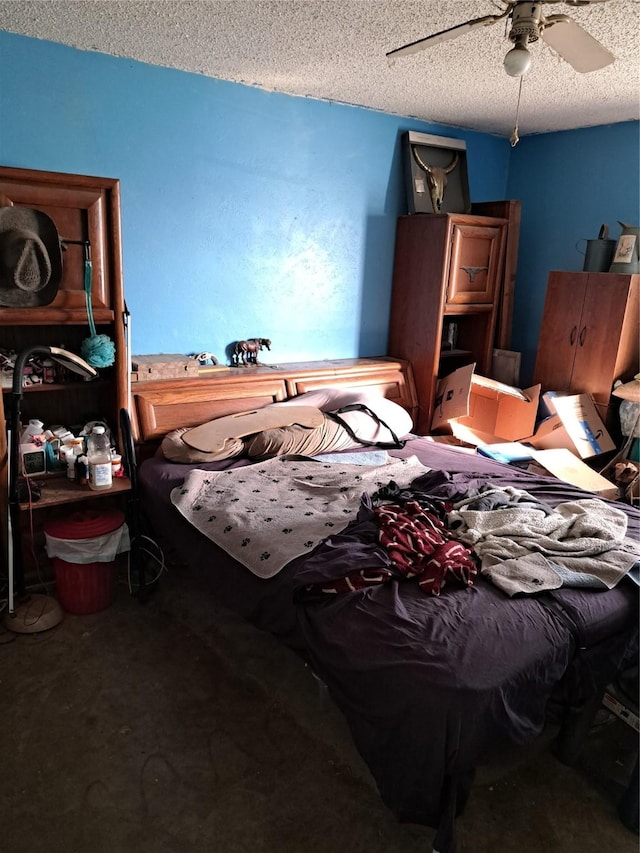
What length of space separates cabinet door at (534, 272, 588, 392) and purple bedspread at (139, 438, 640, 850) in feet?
7.76

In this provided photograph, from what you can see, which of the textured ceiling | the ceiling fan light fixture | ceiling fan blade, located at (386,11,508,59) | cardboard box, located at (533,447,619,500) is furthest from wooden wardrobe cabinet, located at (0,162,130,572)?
cardboard box, located at (533,447,619,500)

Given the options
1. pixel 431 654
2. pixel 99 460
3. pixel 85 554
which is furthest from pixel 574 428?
pixel 85 554

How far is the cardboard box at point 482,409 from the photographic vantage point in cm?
385

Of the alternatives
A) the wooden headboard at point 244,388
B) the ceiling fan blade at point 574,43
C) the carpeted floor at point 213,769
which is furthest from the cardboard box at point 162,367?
the ceiling fan blade at point 574,43

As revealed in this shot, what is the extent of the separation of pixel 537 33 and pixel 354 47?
1093 millimetres

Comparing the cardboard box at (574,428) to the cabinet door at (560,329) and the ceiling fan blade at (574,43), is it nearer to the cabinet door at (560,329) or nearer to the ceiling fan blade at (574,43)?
the cabinet door at (560,329)

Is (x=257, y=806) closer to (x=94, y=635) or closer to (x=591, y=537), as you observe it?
(x=94, y=635)

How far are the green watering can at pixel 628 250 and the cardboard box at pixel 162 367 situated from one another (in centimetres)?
270

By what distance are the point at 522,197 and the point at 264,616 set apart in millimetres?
3889

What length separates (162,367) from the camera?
3111 millimetres

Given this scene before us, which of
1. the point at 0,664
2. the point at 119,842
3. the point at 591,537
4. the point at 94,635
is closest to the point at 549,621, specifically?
the point at 591,537

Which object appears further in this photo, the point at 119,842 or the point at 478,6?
the point at 478,6

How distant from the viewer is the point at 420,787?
147 centimetres

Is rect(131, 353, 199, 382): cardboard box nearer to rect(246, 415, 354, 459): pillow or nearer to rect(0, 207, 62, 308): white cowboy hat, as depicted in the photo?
rect(246, 415, 354, 459): pillow
